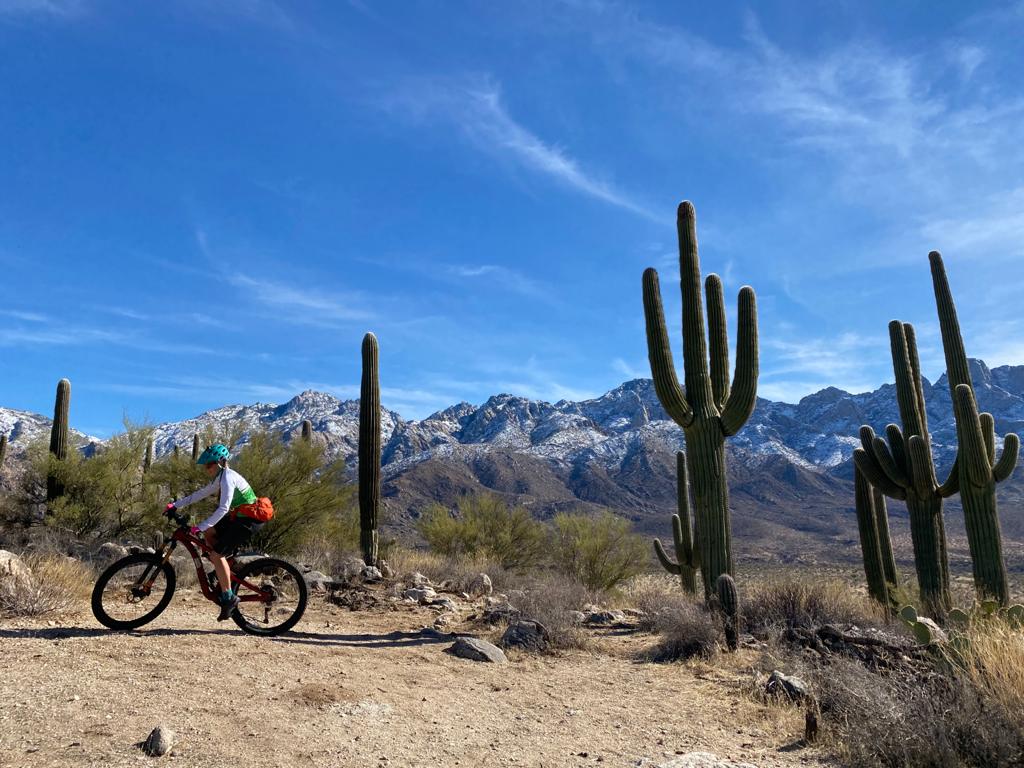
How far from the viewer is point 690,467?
1245 cm

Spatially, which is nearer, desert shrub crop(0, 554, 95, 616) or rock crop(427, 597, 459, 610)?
desert shrub crop(0, 554, 95, 616)

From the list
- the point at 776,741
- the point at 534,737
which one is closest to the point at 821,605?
the point at 776,741

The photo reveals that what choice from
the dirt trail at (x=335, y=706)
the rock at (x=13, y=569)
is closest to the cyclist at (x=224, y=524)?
the dirt trail at (x=335, y=706)

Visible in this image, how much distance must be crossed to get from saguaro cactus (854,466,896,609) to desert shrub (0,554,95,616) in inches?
509

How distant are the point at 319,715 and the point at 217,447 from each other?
3.10 meters

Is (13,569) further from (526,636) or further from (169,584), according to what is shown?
(526,636)

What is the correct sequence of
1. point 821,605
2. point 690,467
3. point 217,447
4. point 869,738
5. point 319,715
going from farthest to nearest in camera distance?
1. point 690,467
2. point 821,605
3. point 217,447
4. point 319,715
5. point 869,738

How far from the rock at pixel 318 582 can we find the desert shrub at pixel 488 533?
11.4 m

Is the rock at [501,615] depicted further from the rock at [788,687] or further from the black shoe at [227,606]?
the black shoe at [227,606]

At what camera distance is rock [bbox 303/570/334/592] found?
1296 centimetres

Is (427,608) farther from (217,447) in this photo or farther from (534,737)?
(534,737)

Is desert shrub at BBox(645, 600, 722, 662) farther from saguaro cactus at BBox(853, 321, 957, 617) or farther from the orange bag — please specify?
saguaro cactus at BBox(853, 321, 957, 617)

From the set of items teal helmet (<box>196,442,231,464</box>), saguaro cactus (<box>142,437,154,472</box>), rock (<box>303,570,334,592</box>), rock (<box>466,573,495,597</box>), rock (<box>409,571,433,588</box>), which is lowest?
rock (<box>466,573,495,597</box>)

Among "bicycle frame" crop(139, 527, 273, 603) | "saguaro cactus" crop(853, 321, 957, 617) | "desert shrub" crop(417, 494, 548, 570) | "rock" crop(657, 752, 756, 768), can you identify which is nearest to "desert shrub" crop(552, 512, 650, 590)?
"desert shrub" crop(417, 494, 548, 570)
